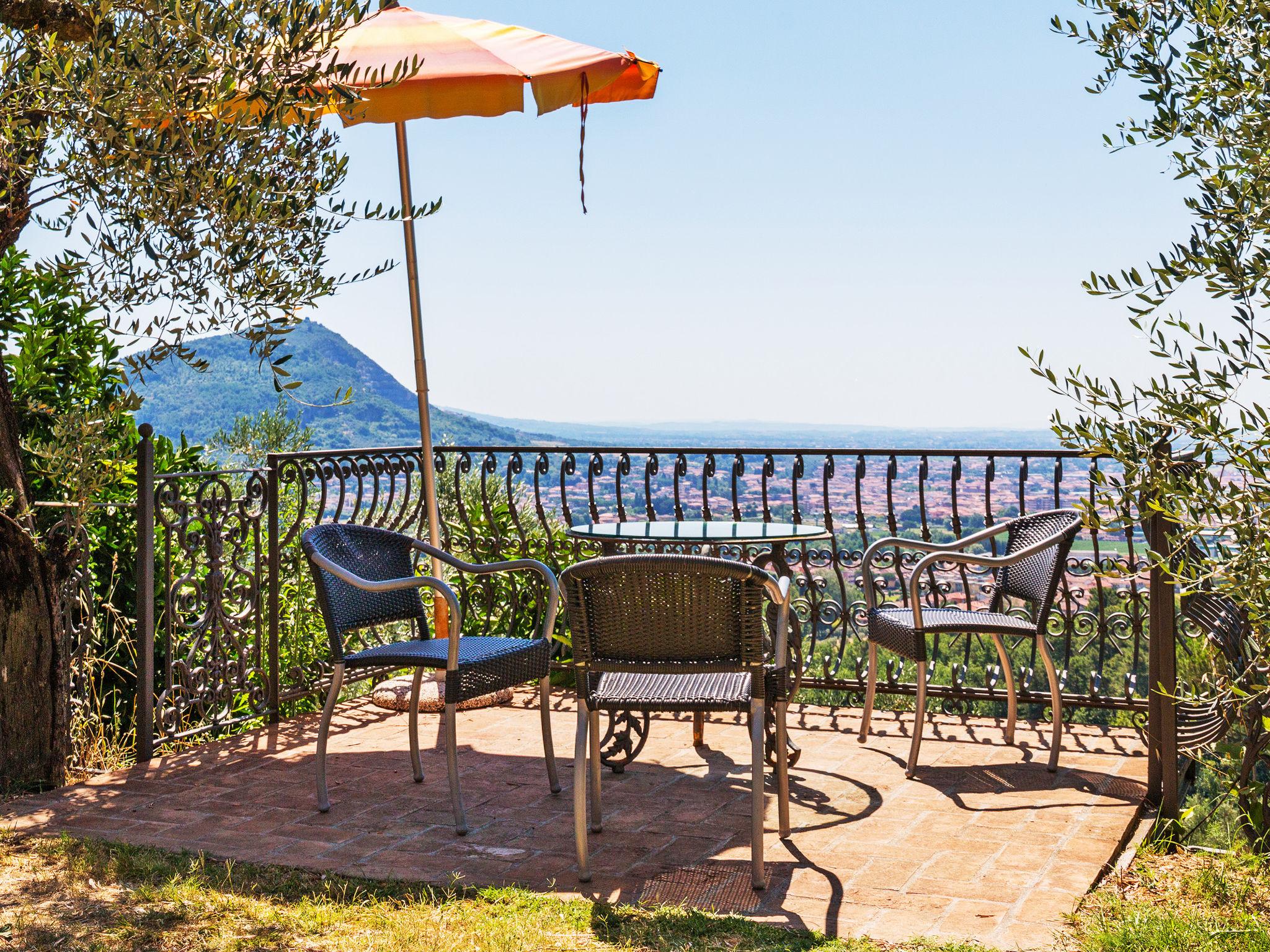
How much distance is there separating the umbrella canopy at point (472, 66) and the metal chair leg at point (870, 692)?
2.62m

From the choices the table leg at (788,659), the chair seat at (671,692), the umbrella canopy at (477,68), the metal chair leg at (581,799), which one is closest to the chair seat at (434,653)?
the chair seat at (671,692)

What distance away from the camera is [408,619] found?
14.7 ft

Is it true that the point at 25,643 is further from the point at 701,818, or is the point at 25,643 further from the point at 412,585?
the point at 701,818

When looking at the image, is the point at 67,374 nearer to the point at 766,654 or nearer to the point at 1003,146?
the point at 766,654

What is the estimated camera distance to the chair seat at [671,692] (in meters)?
3.30

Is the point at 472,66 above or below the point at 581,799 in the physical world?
above

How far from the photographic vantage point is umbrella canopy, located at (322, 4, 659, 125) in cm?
445

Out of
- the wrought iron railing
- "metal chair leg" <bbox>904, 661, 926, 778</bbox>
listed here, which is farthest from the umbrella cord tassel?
"metal chair leg" <bbox>904, 661, 926, 778</bbox>

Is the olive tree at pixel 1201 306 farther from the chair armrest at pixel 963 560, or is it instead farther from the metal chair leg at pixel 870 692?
the metal chair leg at pixel 870 692

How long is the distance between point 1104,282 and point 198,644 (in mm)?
4105

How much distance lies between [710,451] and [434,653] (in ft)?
7.31

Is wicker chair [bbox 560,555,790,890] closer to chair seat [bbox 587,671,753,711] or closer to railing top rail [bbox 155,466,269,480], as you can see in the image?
chair seat [bbox 587,671,753,711]

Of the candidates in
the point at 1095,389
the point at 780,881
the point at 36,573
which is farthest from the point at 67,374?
the point at 1095,389

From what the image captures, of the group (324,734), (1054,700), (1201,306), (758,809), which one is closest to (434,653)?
(324,734)
